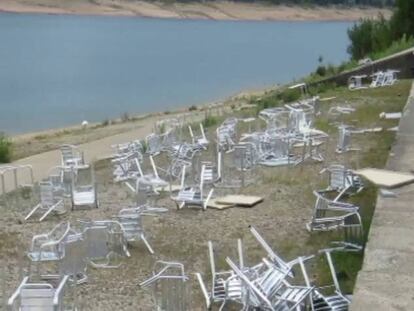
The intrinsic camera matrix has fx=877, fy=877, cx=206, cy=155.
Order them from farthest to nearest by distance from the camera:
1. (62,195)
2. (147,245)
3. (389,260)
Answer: (62,195)
(147,245)
(389,260)

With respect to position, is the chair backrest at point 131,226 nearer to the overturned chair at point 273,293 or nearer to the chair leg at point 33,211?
the chair leg at point 33,211

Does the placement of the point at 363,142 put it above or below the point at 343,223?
below

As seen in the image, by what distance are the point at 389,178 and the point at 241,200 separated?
2107 mm

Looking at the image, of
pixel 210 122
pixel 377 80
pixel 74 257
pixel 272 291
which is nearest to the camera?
pixel 272 291

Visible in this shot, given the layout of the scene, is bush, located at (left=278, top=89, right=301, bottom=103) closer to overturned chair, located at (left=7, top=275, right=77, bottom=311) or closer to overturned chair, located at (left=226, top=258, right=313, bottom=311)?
overturned chair, located at (left=226, top=258, right=313, bottom=311)

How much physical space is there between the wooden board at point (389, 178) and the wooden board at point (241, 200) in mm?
1484

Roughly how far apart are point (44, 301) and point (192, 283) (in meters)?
2.24

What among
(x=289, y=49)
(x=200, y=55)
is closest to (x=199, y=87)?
(x=200, y=55)

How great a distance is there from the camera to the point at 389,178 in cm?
956

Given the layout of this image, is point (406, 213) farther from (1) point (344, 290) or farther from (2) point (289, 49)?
(2) point (289, 49)

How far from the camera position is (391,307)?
18.8 ft

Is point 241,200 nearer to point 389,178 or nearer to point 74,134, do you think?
point 389,178

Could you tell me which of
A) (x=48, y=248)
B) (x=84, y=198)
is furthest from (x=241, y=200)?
(x=48, y=248)

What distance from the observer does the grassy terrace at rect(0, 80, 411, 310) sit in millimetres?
8016
